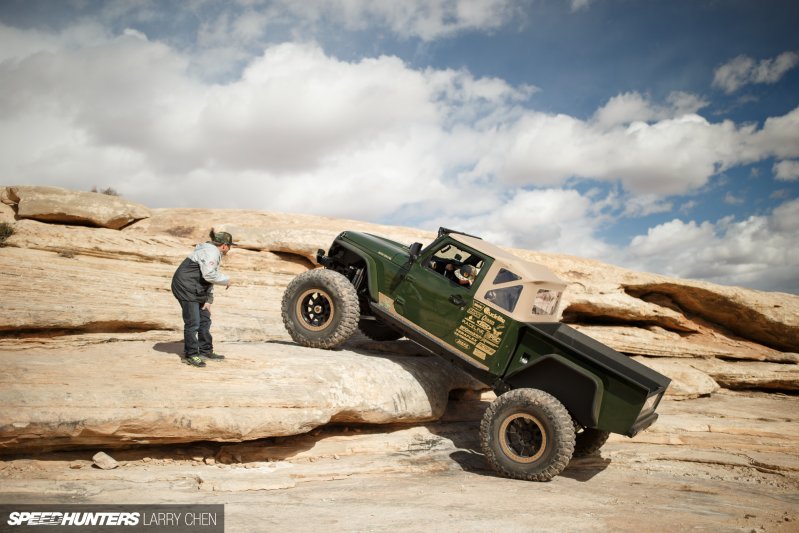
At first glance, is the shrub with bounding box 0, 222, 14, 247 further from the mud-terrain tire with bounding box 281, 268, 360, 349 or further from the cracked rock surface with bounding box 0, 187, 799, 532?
the mud-terrain tire with bounding box 281, 268, 360, 349

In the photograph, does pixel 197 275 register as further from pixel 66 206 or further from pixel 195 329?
pixel 66 206

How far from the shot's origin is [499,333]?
6367 mm

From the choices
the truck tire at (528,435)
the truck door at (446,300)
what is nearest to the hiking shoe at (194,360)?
the truck door at (446,300)

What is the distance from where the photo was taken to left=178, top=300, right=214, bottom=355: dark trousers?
19.5 feet

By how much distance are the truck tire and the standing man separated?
3.84 meters

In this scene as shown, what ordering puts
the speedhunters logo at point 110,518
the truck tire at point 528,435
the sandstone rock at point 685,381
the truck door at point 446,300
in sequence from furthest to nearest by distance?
the sandstone rock at point 685,381
the truck door at point 446,300
the truck tire at point 528,435
the speedhunters logo at point 110,518

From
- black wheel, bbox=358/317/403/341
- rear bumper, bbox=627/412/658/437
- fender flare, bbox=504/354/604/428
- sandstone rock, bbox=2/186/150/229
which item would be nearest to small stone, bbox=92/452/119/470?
black wheel, bbox=358/317/403/341

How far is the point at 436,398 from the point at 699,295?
10283mm

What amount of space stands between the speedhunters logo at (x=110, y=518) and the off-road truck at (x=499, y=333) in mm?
3492

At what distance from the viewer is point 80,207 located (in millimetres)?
13109

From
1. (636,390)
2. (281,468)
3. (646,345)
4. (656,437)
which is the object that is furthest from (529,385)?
(646,345)

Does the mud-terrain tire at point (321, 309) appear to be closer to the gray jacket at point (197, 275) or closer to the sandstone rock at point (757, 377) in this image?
the gray jacket at point (197, 275)

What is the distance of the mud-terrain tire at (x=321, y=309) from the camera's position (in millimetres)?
7043

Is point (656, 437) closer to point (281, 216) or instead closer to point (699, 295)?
point (699, 295)
